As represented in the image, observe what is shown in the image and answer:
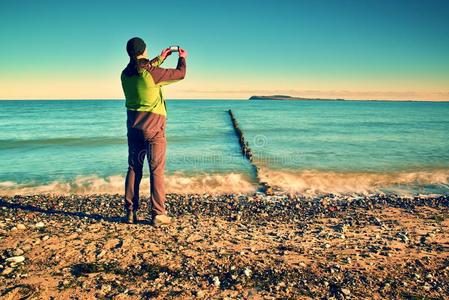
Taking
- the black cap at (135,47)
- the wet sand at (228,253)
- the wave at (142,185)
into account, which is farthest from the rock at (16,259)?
the wave at (142,185)

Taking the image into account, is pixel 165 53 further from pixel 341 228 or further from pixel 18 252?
pixel 341 228

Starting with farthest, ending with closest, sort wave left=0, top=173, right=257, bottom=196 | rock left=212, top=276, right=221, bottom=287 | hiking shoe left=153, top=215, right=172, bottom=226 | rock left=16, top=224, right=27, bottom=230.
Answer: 1. wave left=0, top=173, right=257, bottom=196
2. hiking shoe left=153, top=215, right=172, bottom=226
3. rock left=16, top=224, right=27, bottom=230
4. rock left=212, top=276, right=221, bottom=287

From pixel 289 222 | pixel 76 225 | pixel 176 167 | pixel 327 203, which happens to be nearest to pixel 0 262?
pixel 76 225

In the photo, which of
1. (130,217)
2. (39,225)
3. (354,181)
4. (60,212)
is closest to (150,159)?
(130,217)

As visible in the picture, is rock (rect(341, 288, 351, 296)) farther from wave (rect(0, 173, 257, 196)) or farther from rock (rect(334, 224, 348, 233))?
wave (rect(0, 173, 257, 196))

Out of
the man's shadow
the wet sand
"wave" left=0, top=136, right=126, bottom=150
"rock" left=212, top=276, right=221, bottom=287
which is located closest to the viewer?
the wet sand

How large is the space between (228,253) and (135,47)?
11.6ft

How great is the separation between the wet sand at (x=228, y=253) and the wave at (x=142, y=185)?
2.22 meters

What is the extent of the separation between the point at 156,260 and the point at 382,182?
9.34 metres

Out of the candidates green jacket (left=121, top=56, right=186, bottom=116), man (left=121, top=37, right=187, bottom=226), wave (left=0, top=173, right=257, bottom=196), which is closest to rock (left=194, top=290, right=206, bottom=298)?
man (left=121, top=37, right=187, bottom=226)

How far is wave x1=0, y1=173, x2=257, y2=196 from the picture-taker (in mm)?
10312

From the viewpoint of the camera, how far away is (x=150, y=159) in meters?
5.97

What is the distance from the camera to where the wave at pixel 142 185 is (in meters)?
10.3

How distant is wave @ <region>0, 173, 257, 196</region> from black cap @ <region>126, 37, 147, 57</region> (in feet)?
16.8
